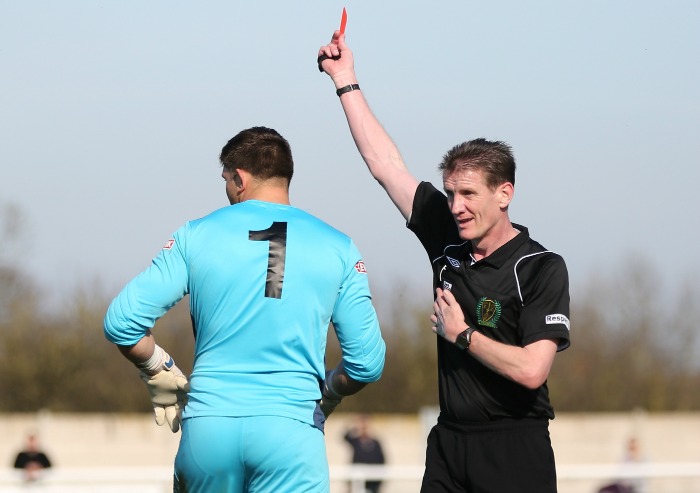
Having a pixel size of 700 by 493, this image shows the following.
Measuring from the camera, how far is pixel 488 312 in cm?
488

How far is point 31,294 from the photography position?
1499 inches

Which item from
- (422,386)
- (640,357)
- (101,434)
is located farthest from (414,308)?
(101,434)

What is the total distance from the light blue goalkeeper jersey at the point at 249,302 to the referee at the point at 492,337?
0.59 metres

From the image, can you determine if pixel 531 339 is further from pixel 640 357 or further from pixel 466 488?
pixel 640 357

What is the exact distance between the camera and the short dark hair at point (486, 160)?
491 cm

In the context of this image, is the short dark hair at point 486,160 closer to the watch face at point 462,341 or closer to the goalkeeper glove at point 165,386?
the watch face at point 462,341

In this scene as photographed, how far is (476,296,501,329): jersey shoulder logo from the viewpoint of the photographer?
486 cm

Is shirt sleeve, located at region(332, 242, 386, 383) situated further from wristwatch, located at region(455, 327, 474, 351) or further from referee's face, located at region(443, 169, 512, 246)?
referee's face, located at region(443, 169, 512, 246)

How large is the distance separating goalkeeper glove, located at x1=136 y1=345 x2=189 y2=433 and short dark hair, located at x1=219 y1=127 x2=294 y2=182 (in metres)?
0.88

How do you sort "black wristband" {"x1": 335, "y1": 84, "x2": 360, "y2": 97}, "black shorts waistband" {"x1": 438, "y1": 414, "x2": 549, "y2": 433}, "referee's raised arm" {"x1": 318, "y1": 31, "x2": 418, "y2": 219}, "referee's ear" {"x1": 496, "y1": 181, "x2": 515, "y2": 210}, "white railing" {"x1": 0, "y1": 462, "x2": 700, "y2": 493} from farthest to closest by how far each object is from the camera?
"white railing" {"x1": 0, "y1": 462, "x2": 700, "y2": 493} < "black wristband" {"x1": 335, "y1": 84, "x2": 360, "y2": 97} < "referee's raised arm" {"x1": 318, "y1": 31, "x2": 418, "y2": 219} < "referee's ear" {"x1": 496, "y1": 181, "x2": 515, "y2": 210} < "black shorts waistband" {"x1": 438, "y1": 414, "x2": 549, "y2": 433}

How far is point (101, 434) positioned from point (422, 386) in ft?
35.7

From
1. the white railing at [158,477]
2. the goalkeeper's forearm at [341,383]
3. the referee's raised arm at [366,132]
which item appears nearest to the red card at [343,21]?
the referee's raised arm at [366,132]

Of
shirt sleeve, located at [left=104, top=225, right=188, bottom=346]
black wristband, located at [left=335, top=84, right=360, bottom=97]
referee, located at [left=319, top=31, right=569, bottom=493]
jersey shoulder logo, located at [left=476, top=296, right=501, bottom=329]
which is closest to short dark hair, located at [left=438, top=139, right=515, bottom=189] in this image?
referee, located at [left=319, top=31, right=569, bottom=493]

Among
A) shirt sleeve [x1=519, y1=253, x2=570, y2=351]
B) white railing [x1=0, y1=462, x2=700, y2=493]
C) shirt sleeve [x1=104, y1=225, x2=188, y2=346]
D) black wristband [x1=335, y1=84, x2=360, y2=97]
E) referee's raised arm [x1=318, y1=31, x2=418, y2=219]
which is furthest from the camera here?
white railing [x1=0, y1=462, x2=700, y2=493]
